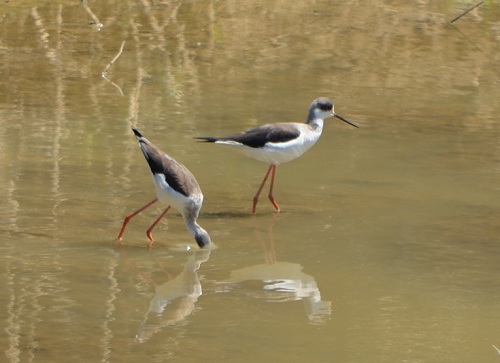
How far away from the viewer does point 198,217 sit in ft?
28.0

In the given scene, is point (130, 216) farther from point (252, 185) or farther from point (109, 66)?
point (109, 66)

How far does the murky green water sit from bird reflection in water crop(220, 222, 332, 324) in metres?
0.02

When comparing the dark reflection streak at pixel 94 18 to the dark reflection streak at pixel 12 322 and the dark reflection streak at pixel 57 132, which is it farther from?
the dark reflection streak at pixel 12 322

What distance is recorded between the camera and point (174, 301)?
6711mm

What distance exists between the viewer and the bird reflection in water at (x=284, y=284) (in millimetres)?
6602

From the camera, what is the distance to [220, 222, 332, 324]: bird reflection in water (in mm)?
6602

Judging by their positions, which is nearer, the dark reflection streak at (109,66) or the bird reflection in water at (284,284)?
the bird reflection in water at (284,284)

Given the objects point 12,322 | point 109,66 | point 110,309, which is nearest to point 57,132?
point 109,66

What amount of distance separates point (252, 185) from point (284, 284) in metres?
2.43

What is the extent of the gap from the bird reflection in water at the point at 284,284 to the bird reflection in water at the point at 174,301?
23 centimetres

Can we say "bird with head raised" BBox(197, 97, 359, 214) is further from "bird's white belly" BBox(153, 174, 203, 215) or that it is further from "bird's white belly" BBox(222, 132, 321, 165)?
"bird's white belly" BBox(153, 174, 203, 215)

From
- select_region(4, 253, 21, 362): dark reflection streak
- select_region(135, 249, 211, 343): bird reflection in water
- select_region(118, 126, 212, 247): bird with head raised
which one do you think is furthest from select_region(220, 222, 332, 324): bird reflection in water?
select_region(4, 253, 21, 362): dark reflection streak

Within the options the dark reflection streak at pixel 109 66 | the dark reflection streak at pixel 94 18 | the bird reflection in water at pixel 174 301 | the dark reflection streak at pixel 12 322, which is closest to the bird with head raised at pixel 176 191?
the bird reflection in water at pixel 174 301

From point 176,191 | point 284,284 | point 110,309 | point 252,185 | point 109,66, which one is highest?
point 176,191
